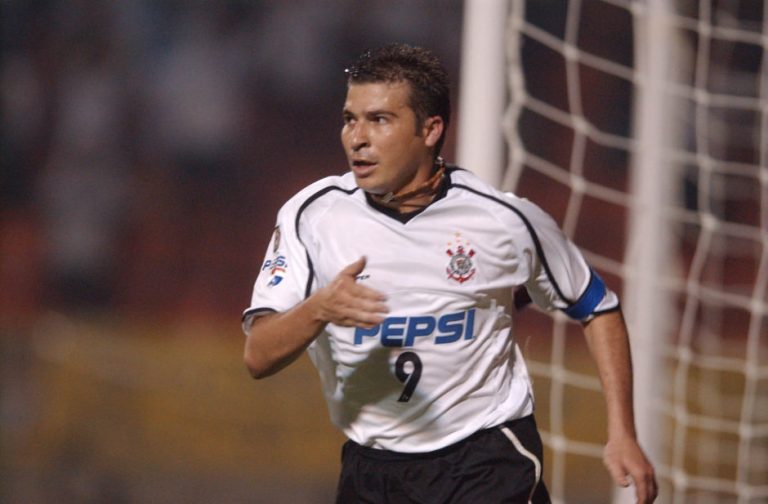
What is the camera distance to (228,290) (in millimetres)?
9688

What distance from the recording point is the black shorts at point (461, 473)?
2.38 m

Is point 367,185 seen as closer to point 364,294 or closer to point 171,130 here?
point 364,294

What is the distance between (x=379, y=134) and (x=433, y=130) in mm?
140

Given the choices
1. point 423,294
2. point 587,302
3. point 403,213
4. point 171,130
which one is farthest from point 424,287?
point 171,130

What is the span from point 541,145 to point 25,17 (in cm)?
423

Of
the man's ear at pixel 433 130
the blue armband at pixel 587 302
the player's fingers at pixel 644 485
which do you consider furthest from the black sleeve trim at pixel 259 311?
the player's fingers at pixel 644 485

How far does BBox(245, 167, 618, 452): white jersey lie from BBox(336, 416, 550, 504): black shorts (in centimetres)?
3

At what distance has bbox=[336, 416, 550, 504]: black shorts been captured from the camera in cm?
238

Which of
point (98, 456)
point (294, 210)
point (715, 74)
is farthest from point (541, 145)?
point (294, 210)

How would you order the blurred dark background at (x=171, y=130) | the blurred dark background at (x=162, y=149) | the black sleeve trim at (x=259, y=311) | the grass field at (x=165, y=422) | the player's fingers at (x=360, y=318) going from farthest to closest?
1. the blurred dark background at (x=171, y=130)
2. the blurred dark background at (x=162, y=149)
3. the grass field at (x=165, y=422)
4. the black sleeve trim at (x=259, y=311)
5. the player's fingers at (x=360, y=318)

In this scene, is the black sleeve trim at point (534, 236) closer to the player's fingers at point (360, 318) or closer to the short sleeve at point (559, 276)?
the short sleeve at point (559, 276)

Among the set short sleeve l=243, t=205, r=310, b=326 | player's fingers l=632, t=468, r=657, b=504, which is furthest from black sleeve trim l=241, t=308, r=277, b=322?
player's fingers l=632, t=468, r=657, b=504

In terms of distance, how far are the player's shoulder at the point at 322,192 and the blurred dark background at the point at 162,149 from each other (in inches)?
254

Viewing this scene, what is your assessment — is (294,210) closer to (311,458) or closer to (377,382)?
(377,382)
